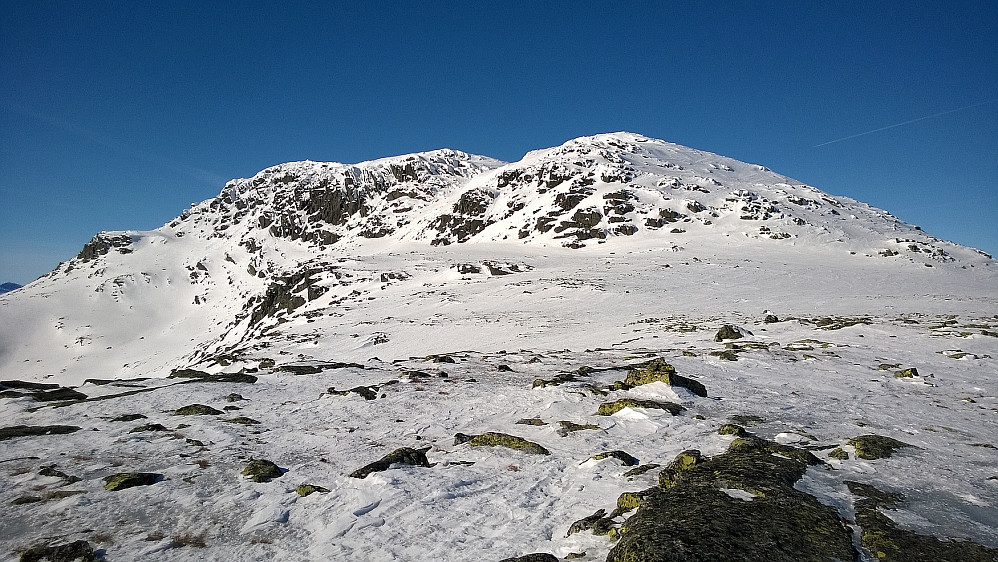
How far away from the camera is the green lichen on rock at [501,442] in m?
8.02

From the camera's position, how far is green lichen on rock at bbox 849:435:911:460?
6.87 metres

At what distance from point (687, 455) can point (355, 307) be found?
146 feet

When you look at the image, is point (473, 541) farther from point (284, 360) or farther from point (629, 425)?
point (284, 360)

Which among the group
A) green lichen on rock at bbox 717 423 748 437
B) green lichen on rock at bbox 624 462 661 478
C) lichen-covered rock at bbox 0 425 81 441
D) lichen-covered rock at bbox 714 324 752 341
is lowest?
lichen-covered rock at bbox 714 324 752 341

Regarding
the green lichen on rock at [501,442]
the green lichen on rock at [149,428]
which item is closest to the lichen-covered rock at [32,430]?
the green lichen on rock at [149,428]

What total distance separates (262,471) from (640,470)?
18.8 ft

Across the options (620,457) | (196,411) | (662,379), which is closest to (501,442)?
(620,457)

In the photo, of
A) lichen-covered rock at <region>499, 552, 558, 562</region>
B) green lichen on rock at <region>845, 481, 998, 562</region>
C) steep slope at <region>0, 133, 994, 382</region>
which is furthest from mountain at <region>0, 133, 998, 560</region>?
steep slope at <region>0, 133, 994, 382</region>

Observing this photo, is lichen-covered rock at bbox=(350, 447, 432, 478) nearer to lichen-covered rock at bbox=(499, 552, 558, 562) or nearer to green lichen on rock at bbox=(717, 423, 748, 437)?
lichen-covered rock at bbox=(499, 552, 558, 562)

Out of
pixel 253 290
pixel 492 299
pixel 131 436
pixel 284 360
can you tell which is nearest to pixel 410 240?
pixel 253 290

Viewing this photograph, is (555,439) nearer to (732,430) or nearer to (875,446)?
(732,430)

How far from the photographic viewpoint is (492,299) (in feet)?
145

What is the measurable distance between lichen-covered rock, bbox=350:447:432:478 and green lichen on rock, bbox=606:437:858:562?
3594 mm

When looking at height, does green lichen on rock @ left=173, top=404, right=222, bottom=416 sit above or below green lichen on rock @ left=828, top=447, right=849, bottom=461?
above
